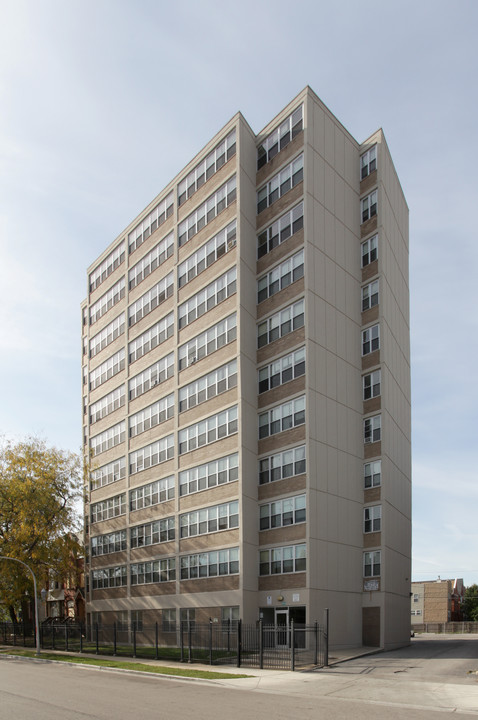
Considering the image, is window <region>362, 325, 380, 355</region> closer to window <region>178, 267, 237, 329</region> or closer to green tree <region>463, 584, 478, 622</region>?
window <region>178, 267, 237, 329</region>

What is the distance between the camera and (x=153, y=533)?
155ft

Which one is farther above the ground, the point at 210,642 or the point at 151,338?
the point at 151,338

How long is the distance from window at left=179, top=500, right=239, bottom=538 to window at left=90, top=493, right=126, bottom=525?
10.4 meters

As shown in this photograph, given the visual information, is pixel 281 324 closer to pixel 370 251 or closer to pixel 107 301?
pixel 370 251

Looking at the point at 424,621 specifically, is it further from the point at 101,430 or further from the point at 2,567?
the point at 2,567

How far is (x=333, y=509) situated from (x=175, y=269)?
20.0 m

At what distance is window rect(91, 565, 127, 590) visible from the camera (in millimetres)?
51344

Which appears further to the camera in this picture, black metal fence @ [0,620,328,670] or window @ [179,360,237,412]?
window @ [179,360,237,412]

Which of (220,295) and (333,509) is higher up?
(220,295)

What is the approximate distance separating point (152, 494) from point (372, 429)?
1627 cm

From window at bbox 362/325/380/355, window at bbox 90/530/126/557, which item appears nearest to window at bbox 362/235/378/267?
window at bbox 362/325/380/355

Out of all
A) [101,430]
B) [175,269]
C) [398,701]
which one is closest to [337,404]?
[175,269]

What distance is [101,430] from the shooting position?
5747 cm

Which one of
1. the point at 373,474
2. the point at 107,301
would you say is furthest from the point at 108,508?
the point at 373,474
